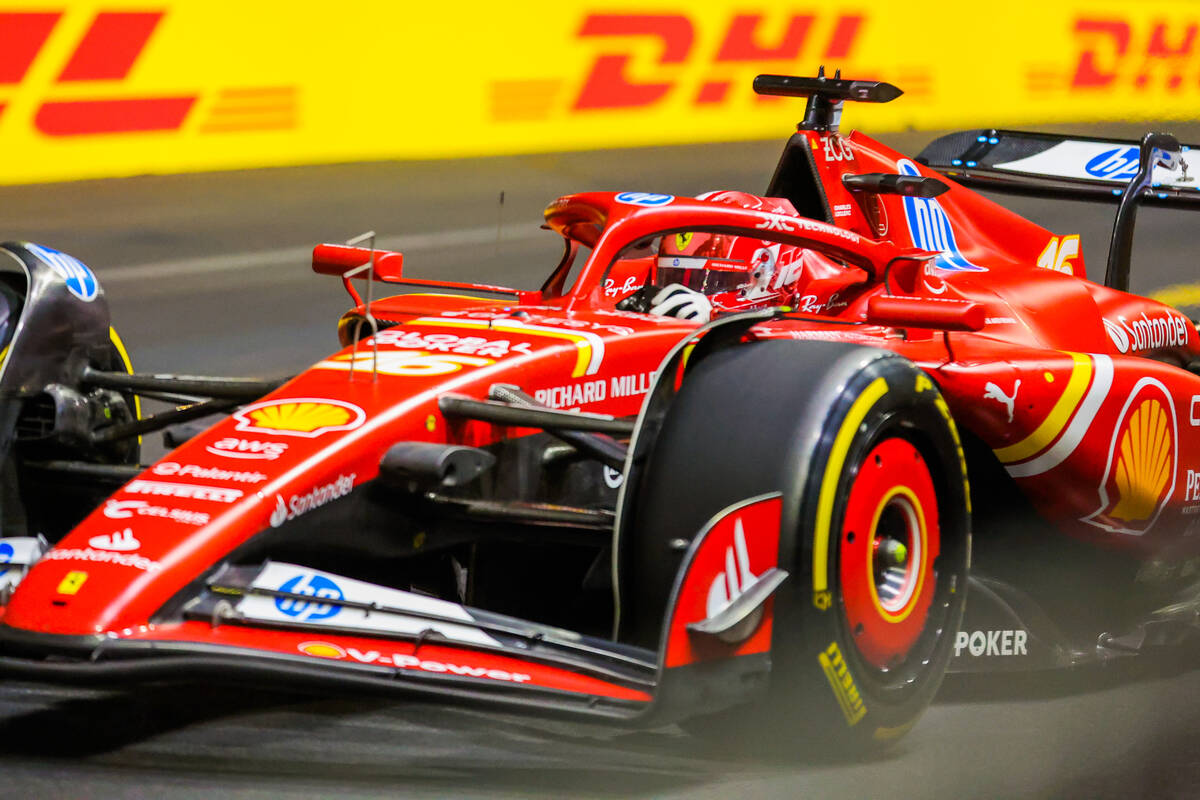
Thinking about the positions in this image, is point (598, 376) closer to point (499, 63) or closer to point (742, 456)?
point (742, 456)

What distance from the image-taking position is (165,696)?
436 centimetres

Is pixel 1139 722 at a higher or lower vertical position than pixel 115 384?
lower

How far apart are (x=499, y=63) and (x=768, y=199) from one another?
7966 mm

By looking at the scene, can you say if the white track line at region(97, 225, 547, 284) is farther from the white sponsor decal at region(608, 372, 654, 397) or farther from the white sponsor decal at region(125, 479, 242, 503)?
the white sponsor decal at region(125, 479, 242, 503)

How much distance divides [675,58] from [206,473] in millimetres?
10890

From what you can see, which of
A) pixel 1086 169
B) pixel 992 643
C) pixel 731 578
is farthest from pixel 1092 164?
pixel 731 578

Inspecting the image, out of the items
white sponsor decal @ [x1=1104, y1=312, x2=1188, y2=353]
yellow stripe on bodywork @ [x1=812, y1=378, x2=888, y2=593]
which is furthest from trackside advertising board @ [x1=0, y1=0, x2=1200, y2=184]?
yellow stripe on bodywork @ [x1=812, y1=378, x2=888, y2=593]

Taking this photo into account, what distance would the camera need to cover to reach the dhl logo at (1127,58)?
16.6m

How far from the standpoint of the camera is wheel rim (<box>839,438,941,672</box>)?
3859mm

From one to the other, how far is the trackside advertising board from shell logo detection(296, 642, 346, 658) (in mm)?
8719

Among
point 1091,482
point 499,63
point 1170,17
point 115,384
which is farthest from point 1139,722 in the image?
point 1170,17

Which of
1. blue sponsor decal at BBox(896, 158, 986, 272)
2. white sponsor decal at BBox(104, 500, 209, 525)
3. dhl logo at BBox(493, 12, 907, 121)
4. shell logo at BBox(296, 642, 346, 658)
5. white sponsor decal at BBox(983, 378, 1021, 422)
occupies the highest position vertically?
dhl logo at BBox(493, 12, 907, 121)

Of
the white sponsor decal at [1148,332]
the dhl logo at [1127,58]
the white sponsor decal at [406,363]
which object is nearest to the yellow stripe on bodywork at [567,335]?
the white sponsor decal at [406,363]

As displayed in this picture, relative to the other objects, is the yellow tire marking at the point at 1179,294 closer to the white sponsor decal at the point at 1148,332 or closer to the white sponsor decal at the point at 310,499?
the white sponsor decal at the point at 1148,332
